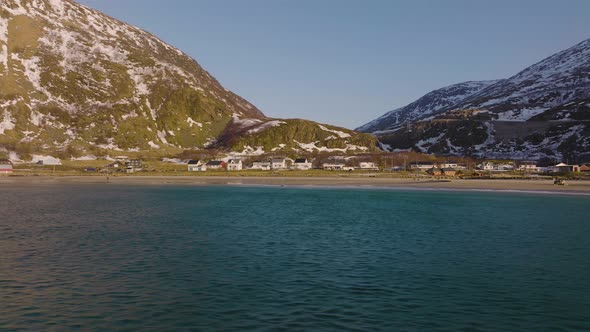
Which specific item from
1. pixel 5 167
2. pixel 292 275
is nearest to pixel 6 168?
pixel 5 167

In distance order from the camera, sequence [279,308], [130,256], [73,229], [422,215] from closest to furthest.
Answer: [279,308] < [130,256] < [73,229] < [422,215]

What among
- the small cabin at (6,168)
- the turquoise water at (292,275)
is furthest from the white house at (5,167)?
the turquoise water at (292,275)

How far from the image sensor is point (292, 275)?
92.0 feet

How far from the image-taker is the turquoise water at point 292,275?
19.9 metres

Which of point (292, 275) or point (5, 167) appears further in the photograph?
point (5, 167)

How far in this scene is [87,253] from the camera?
3419 centimetres

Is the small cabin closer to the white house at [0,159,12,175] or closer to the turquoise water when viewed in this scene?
the white house at [0,159,12,175]

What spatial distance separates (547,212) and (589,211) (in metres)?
7.34

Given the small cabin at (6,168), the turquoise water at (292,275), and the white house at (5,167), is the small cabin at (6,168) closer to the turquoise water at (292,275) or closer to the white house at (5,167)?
the white house at (5,167)

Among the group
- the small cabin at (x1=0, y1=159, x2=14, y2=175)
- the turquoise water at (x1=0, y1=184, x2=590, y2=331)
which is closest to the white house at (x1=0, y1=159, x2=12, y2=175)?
the small cabin at (x1=0, y1=159, x2=14, y2=175)

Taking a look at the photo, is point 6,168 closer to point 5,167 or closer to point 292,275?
point 5,167

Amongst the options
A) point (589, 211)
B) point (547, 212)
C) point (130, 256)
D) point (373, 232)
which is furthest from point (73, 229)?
point (589, 211)

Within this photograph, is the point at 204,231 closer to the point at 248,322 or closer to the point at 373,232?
the point at 373,232

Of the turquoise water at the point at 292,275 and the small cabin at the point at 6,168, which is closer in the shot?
the turquoise water at the point at 292,275
